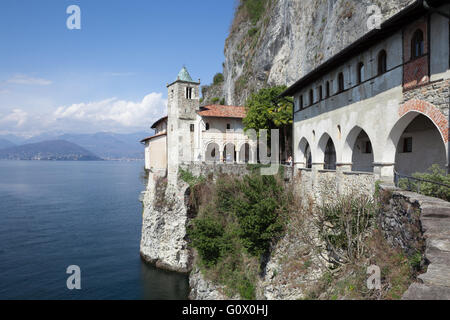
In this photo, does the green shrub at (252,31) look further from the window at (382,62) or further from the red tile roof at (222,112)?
the window at (382,62)

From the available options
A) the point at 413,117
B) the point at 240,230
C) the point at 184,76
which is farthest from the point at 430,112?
the point at 184,76

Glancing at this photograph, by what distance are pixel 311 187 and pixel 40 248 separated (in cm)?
3096

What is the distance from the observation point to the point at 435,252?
24.7ft

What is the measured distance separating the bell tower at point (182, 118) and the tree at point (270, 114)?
6.30 metres

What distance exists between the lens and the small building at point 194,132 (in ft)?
117

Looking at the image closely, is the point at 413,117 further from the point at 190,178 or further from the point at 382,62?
the point at 190,178

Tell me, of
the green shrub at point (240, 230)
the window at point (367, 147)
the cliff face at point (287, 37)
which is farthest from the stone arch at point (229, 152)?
the window at point (367, 147)

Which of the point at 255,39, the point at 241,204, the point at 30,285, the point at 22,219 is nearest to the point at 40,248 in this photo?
the point at 30,285

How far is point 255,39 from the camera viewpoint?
181ft

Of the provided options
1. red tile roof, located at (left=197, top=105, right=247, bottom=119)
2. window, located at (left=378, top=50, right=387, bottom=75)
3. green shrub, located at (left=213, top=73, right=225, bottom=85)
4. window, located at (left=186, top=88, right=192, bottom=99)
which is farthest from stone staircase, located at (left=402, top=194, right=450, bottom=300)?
green shrub, located at (left=213, top=73, right=225, bottom=85)

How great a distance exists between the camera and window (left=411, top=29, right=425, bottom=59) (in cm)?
1164

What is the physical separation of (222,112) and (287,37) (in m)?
14.4

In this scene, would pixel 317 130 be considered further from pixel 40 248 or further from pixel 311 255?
pixel 40 248
